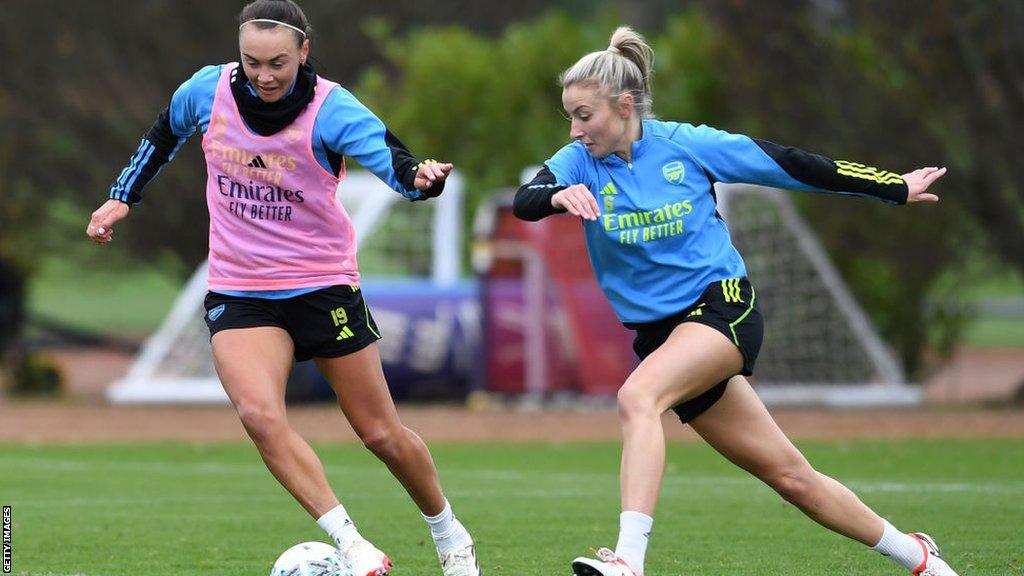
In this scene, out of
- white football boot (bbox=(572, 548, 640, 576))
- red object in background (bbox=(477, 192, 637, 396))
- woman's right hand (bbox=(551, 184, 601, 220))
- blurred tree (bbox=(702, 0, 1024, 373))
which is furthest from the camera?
red object in background (bbox=(477, 192, 637, 396))

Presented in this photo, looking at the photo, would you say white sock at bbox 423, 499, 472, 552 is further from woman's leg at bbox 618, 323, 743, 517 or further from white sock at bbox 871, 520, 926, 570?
white sock at bbox 871, 520, 926, 570

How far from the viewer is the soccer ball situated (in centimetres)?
645

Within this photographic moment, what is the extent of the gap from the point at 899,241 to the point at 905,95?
6.81ft

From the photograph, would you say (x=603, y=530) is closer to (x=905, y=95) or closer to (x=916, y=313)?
(x=905, y=95)

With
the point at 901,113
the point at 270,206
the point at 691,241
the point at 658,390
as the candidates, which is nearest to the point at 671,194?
the point at 691,241

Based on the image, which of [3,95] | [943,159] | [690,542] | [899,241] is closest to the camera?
[690,542]

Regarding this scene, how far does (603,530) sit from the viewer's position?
908 cm

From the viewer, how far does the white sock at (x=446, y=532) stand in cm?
711

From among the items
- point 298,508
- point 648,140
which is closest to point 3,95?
point 298,508

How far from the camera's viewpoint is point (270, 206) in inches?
267

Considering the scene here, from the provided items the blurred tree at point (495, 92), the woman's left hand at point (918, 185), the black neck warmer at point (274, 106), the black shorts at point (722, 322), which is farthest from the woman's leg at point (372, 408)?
the blurred tree at point (495, 92)

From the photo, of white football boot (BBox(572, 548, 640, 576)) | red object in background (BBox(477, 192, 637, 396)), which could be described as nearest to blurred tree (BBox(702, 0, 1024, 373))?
red object in background (BBox(477, 192, 637, 396))

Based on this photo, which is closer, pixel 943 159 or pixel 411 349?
pixel 943 159

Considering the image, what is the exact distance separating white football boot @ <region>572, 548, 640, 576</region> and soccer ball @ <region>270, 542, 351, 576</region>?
3.55 feet
